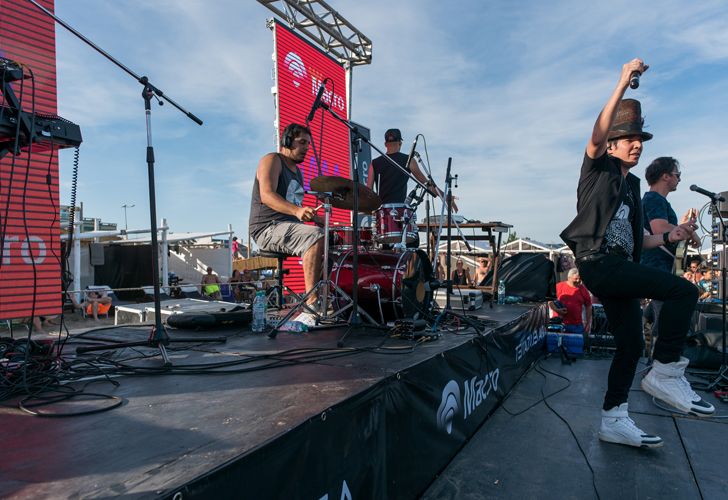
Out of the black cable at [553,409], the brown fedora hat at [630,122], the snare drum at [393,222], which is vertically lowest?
the black cable at [553,409]

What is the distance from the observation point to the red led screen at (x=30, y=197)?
717cm

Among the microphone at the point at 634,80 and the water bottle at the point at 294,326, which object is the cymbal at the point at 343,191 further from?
the microphone at the point at 634,80

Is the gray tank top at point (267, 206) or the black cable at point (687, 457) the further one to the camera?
the gray tank top at point (267, 206)

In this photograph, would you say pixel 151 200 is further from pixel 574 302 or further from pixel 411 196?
pixel 574 302

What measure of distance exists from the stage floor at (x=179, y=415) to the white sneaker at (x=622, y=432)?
989 millimetres

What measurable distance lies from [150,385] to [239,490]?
3.08ft

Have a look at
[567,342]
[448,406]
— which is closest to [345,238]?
[448,406]

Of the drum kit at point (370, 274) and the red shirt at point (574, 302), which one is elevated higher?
the drum kit at point (370, 274)

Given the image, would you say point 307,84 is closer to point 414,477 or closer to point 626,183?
point 626,183

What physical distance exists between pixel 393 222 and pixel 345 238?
1.60 feet

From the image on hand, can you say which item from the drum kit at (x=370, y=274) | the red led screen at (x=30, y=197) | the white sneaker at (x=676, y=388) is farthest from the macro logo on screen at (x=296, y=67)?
the white sneaker at (x=676, y=388)

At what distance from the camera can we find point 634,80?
7.10 feet

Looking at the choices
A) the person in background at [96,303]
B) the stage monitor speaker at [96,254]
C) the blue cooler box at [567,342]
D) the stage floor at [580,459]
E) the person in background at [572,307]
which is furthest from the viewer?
the stage monitor speaker at [96,254]

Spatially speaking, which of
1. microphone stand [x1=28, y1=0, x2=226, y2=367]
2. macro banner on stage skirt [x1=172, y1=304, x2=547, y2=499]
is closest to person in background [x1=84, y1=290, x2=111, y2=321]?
microphone stand [x1=28, y1=0, x2=226, y2=367]
